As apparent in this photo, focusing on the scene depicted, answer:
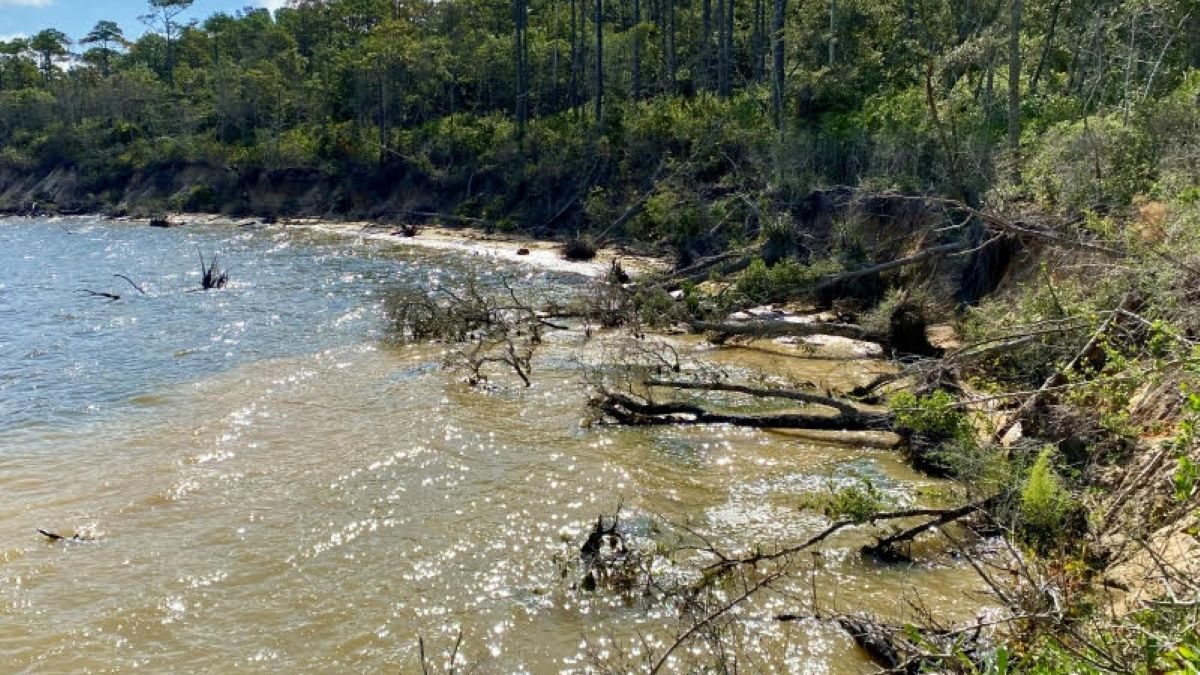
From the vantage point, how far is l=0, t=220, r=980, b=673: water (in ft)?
22.9

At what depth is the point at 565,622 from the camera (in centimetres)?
710

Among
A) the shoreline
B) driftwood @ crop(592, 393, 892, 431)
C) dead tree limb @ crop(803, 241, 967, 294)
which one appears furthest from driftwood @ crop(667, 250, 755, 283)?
driftwood @ crop(592, 393, 892, 431)

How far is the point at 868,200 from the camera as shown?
64.8ft

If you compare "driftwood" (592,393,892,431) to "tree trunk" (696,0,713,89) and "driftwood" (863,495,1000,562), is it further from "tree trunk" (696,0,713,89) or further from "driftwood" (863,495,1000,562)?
"tree trunk" (696,0,713,89)

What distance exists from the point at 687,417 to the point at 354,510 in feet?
17.2

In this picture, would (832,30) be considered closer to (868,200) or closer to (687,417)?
(868,200)

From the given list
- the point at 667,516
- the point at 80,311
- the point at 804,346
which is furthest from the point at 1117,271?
the point at 80,311

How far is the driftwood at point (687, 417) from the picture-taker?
449 inches

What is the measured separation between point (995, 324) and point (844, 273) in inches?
195

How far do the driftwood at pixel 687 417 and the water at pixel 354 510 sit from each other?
0.30 metres

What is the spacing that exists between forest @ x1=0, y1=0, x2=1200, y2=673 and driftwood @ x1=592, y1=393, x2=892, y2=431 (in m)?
0.07

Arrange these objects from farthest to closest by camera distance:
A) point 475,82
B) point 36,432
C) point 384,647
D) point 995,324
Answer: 1. point 475,82
2. point 36,432
3. point 995,324
4. point 384,647

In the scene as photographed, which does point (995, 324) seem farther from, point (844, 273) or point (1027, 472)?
point (844, 273)

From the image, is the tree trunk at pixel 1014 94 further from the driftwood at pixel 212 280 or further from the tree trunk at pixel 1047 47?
the driftwood at pixel 212 280
